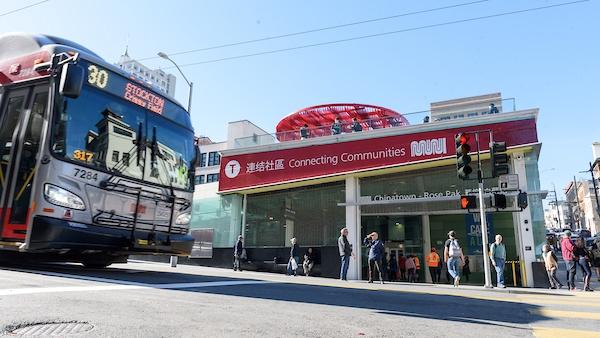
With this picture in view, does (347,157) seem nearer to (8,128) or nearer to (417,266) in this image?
(417,266)

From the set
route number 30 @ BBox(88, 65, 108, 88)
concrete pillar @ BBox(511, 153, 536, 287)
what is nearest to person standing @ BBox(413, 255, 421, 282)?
concrete pillar @ BBox(511, 153, 536, 287)

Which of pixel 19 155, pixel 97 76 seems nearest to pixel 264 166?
pixel 97 76

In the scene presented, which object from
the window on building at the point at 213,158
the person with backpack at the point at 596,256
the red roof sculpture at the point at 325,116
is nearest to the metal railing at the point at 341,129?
the red roof sculpture at the point at 325,116

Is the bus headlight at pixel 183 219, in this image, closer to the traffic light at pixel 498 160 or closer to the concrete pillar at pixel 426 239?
the traffic light at pixel 498 160

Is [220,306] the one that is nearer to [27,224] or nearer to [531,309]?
[27,224]

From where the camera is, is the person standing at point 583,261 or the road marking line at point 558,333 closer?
the road marking line at point 558,333

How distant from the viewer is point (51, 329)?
139 inches

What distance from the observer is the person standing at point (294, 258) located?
17103 mm

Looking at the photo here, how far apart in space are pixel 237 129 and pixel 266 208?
19181mm

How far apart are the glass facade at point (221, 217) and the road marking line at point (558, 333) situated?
1649 cm

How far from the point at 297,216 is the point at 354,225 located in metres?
2.80

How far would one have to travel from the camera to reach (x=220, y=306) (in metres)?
5.20

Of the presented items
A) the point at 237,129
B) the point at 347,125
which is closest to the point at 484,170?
the point at 347,125

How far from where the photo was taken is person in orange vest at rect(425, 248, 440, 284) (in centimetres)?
1758
